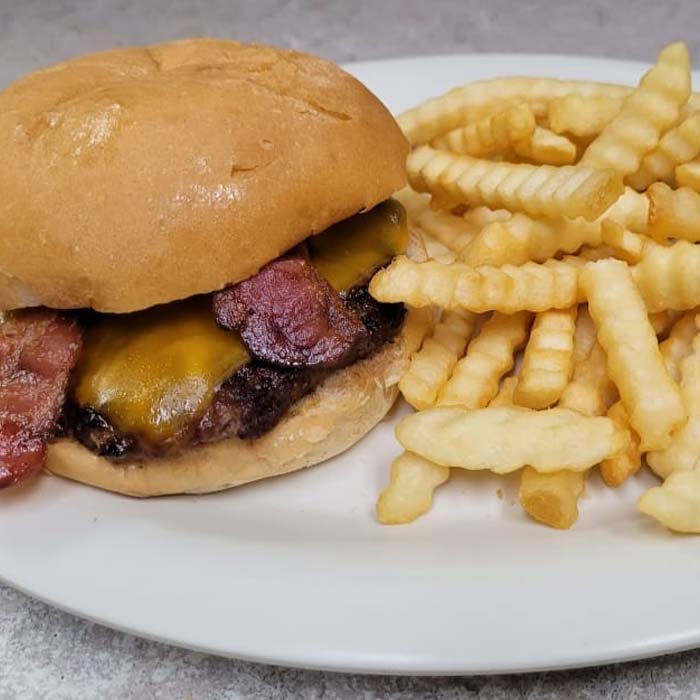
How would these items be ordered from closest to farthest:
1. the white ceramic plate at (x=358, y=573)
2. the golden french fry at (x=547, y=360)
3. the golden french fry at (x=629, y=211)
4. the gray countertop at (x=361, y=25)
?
1. the white ceramic plate at (x=358, y=573)
2. the golden french fry at (x=547, y=360)
3. the golden french fry at (x=629, y=211)
4. the gray countertop at (x=361, y=25)

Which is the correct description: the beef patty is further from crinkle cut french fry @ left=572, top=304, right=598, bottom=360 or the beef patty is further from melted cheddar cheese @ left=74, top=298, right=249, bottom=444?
crinkle cut french fry @ left=572, top=304, right=598, bottom=360

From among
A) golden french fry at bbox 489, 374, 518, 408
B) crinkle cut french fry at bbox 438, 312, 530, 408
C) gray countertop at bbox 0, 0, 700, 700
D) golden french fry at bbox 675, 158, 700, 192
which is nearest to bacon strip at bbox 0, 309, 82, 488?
crinkle cut french fry at bbox 438, 312, 530, 408

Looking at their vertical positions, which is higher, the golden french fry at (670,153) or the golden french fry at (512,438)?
the golden french fry at (670,153)

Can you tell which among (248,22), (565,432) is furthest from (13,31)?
(565,432)

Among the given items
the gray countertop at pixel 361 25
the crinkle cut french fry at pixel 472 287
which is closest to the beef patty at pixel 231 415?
the crinkle cut french fry at pixel 472 287

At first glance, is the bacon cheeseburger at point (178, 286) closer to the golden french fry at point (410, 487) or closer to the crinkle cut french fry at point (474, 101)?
the golden french fry at point (410, 487)

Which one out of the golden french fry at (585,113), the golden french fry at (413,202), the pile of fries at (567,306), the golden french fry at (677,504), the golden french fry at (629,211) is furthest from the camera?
the golden french fry at (413,202)

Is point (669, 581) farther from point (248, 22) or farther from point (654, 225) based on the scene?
point (248, 22)

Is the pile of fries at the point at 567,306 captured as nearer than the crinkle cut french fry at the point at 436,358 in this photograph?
Yes
